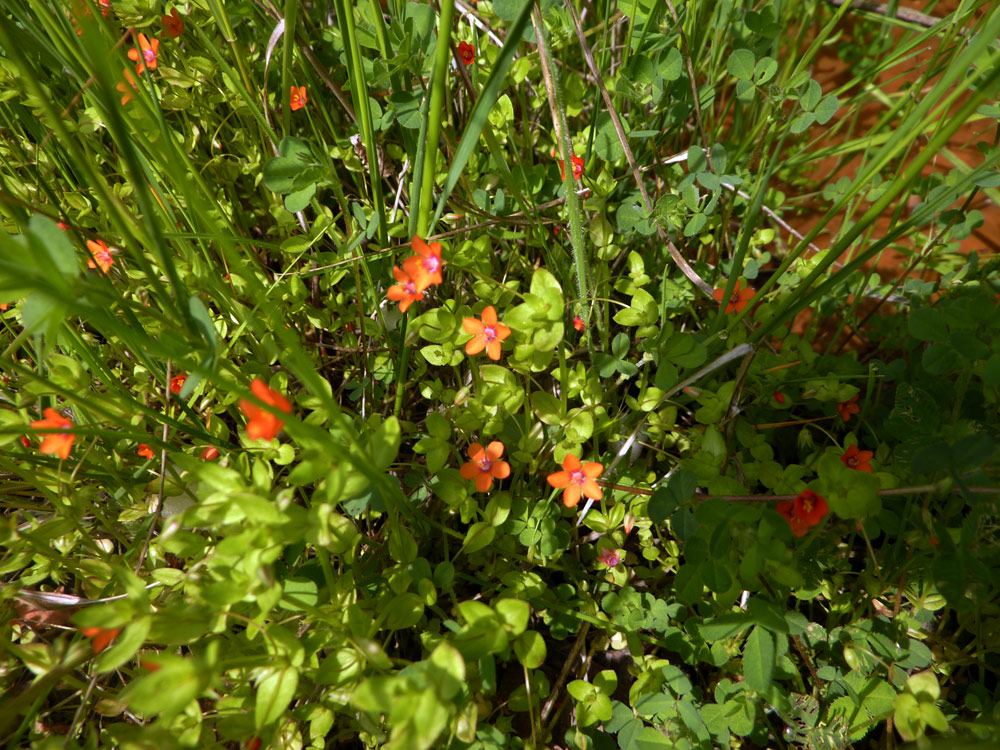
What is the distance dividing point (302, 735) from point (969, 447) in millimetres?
1370

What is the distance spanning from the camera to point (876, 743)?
1375mm

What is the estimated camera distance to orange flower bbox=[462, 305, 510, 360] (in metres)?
1.19

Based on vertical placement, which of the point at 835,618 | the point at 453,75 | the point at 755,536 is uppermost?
the point at 453,75

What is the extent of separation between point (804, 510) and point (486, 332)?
705mm

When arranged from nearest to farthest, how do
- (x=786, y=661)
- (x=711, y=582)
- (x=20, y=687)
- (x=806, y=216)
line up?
(x=711, y=582) → (x=786, y=661) → (x=20, y=687) → (x=806, y=216)

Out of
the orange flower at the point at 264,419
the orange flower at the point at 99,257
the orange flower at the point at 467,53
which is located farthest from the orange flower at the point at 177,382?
the orange flower at the point at 467,53

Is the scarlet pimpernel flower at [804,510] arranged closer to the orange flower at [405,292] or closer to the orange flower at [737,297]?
the orange flower at [737,297]

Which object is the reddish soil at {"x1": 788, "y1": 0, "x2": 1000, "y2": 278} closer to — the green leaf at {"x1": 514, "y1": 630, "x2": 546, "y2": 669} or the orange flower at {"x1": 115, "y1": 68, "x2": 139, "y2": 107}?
the green leaf at {"x1": 514, "y1": 630, "x2": 546, "y2": 669}

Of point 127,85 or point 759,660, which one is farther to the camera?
point 759,660

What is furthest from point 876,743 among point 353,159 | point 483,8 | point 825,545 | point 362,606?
point 483,8

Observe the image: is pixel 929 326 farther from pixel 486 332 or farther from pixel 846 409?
pixel 486 332

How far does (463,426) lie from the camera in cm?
130

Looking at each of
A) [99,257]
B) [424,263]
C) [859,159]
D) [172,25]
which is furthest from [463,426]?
[859,159]

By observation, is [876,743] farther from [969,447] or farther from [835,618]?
[969,447]
